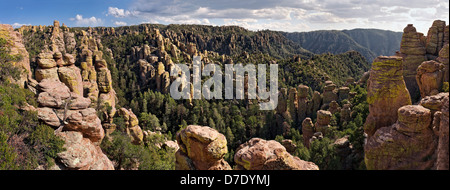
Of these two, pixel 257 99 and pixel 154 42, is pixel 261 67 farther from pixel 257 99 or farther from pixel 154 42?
pixel 154 42

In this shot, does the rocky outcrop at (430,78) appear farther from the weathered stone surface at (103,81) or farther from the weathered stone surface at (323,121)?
the weathered stone surface at (103,81)

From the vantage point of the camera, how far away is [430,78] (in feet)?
75.5

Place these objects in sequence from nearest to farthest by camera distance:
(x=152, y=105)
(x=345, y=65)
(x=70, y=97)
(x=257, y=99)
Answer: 1. (x=70, y=97)
2. (x=152, y=105)
3. (x=257, y=99)
4. (x=345, y=65)

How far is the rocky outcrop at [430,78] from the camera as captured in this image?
23.0 metres

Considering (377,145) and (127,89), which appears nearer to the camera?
(377,145)

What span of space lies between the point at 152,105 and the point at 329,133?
54218mm

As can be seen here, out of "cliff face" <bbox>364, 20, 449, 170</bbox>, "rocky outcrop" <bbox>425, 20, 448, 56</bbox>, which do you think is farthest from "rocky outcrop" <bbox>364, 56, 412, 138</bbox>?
"rocky outcrop" <bbox>425, 20, 448, 56</bbox>

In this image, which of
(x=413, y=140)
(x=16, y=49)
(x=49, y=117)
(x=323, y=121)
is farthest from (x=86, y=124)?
(x=323, y=121)

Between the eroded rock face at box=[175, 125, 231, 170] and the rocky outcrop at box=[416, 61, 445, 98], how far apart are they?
820 inches

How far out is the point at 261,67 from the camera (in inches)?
4242

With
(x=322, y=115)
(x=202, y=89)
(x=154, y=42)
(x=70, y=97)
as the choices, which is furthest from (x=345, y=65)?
(x=70, y=97)

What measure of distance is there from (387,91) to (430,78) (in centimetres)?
758

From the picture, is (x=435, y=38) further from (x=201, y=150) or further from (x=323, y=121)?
(x=201, y=150)

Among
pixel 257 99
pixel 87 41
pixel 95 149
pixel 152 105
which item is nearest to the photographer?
pixel 95 149
